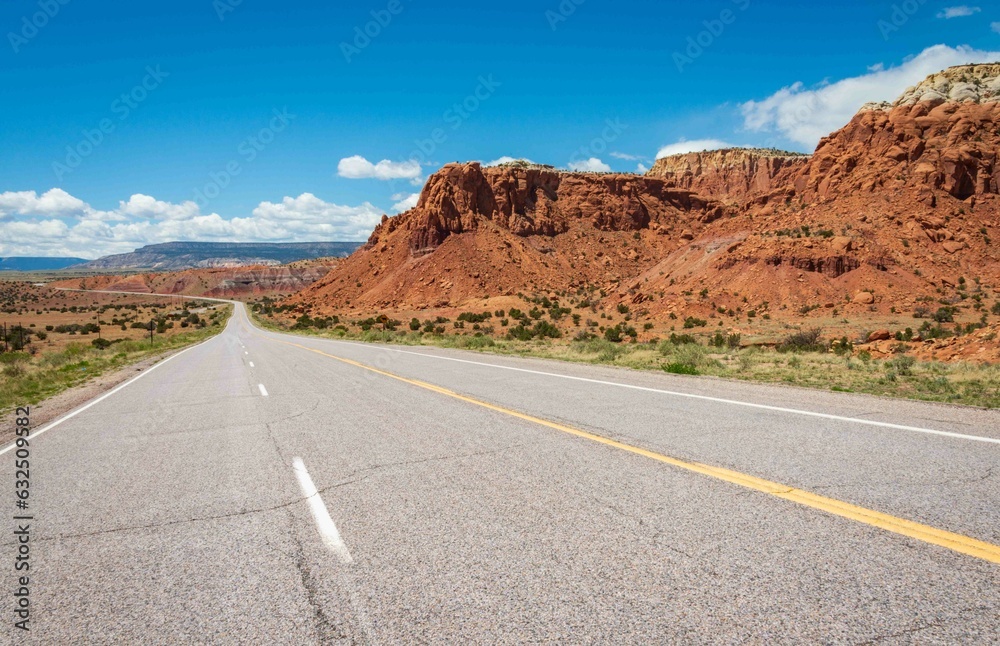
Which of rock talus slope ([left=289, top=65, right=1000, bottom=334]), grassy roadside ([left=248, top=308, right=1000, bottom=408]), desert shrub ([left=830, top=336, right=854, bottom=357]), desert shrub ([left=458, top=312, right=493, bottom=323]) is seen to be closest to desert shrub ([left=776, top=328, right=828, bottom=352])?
desert shrub ([left=830, top=336, right=854, bottom=357])

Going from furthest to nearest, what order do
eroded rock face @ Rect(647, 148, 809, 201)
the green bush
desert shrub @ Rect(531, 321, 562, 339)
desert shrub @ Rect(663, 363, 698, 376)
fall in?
eroded rock face @ Rect(647, 148, 809, 201), the green bush, desert shrub @ Rect(531, 321, 562, 339), desert shrub @ Rect(663, 363, 698, 376)

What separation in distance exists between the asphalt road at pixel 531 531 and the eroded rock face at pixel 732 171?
117443mm

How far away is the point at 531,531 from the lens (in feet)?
12.9

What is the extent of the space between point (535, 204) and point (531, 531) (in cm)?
8770

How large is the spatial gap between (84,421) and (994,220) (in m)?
65.0

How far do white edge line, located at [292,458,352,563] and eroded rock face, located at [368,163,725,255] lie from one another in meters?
74.9

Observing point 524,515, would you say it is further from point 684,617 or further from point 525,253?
point 525,253

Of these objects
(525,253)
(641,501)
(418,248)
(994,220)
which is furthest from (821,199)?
(641,501)

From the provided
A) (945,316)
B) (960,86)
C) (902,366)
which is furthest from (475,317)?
(960,86)

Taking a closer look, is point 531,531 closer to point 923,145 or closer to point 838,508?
point 838,508

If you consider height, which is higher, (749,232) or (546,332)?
(749,232)

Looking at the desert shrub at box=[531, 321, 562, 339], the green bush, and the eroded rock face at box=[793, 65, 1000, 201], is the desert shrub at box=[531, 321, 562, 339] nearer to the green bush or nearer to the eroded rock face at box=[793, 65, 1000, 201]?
the green bush

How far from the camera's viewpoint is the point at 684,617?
111 inches

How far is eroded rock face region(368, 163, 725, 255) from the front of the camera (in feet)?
268
